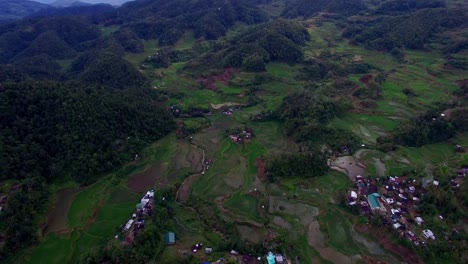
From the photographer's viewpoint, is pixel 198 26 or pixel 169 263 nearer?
pixel 169 263

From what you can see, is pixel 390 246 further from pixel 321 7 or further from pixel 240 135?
pixel 321 7

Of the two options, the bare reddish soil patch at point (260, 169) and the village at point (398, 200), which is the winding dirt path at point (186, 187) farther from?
the village at point (398, 200)

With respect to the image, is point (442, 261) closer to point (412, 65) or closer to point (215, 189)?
point (215, 189)

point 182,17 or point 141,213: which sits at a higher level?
point 182,17

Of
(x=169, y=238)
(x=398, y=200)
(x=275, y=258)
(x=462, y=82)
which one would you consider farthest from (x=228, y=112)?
(x=462, y=82)

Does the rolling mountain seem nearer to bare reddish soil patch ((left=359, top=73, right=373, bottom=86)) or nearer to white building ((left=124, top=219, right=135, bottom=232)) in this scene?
bare reddish soil patch ((left=359, top=73, right=373, bottom=86))

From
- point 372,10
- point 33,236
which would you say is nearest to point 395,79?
point 372,10
